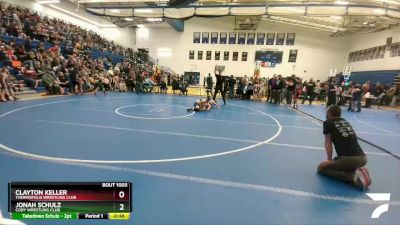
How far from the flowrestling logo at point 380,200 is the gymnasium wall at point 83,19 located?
28161mm

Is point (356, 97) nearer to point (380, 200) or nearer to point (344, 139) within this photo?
point (344, 139)

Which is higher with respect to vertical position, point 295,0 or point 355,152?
point 295,0

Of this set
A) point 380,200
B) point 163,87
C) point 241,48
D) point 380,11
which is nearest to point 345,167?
point 380,200

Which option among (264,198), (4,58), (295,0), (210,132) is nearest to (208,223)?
(264,198)

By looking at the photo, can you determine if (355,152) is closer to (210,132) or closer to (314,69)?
(210,132)

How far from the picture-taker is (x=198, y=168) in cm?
404

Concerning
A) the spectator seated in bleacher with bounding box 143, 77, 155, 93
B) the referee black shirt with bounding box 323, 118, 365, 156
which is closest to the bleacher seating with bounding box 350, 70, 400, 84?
the spectator seated in bleacher with bounding box 143, 77, 155, 93

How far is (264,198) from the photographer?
10.4 feet

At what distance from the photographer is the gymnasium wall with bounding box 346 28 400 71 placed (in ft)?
63.2

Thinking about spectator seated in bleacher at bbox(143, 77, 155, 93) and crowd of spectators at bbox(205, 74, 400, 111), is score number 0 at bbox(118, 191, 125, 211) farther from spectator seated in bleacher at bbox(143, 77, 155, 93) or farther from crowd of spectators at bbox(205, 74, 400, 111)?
spectator seated in bleacher at bbox(143, 77, 155, 93)

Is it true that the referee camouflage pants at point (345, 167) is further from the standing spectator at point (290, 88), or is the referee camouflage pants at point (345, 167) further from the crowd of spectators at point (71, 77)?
the standing spectator at point (290, 88)

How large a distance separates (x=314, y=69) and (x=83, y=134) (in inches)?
1121

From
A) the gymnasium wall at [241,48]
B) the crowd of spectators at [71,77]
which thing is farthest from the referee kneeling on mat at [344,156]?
the gymnasium wall at [241,48]
